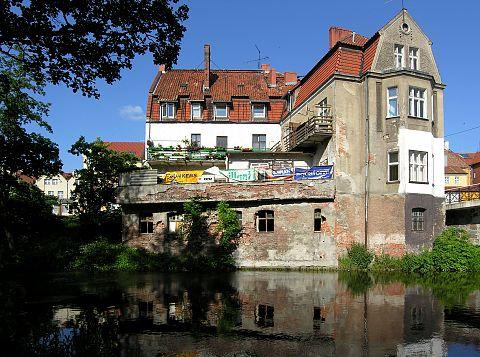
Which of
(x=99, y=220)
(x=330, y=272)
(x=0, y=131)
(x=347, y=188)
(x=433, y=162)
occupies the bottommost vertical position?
(x=330, y=272)

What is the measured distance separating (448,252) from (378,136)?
745 centimetres

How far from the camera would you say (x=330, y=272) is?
24.1 meters

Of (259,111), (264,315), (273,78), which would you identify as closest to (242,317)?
(264,315)

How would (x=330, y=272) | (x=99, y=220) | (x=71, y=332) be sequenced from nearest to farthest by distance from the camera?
1. (x=71, y=332)
2. (x=330, y=272)
3. (x=99, y=220)

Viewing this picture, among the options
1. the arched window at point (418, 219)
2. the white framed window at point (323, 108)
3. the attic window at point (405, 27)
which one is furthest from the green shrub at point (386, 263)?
the attic window at point (405, 27)

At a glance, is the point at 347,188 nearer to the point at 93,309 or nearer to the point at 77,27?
the point at 93,309

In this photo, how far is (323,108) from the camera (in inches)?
1095

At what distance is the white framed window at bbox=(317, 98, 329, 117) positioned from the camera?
2711cm

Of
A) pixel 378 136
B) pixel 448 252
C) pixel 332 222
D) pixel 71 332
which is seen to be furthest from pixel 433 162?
pixel 71 332

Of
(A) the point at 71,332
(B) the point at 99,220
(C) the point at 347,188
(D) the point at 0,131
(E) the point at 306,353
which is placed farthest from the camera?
(B) the point at 99,220

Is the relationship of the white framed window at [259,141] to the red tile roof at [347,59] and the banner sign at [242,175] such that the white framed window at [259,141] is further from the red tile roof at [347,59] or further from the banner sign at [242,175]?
the banner sign at [242,175]

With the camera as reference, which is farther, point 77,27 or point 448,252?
point 448,252

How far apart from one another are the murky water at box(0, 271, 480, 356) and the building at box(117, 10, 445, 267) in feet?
17.4

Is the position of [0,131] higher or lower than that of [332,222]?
higher
